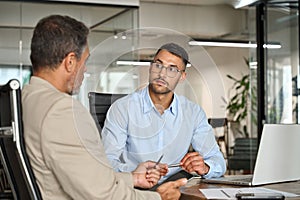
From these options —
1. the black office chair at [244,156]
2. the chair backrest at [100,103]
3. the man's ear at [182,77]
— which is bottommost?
the black office chair at [244,156]

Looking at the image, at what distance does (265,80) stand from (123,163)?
6194 millimetres

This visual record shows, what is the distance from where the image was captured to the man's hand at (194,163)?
6.22 ft

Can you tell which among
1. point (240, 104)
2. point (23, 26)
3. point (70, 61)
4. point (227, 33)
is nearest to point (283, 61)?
point (227, 33)

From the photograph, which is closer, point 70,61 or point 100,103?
point 70,61

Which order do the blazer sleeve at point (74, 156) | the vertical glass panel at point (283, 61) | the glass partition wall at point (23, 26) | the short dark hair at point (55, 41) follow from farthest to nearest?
the vertical glass panel at point (283, 61) → the glass partition wall at point (23, 26) → the short dark hair at point (55, 41) → the blazer sleeve at point (74, 156)

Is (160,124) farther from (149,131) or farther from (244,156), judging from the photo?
(244,156)

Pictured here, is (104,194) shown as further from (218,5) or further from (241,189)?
(218,5)

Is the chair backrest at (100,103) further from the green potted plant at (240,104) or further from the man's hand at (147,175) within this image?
the green potted plant at (240,104)

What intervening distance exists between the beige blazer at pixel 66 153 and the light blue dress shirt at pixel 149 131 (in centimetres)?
27

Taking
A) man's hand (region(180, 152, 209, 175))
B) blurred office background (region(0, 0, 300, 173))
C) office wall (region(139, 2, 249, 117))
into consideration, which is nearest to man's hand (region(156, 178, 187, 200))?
man's hand (region(180, 152, 209, 175))

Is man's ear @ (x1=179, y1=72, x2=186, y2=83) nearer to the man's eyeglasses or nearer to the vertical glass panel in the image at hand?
the man's eyeglasses

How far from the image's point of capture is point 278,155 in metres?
2.15

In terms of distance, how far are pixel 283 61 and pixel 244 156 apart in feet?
4.99

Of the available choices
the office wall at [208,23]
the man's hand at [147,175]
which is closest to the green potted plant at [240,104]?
the office wall at [208,23]
